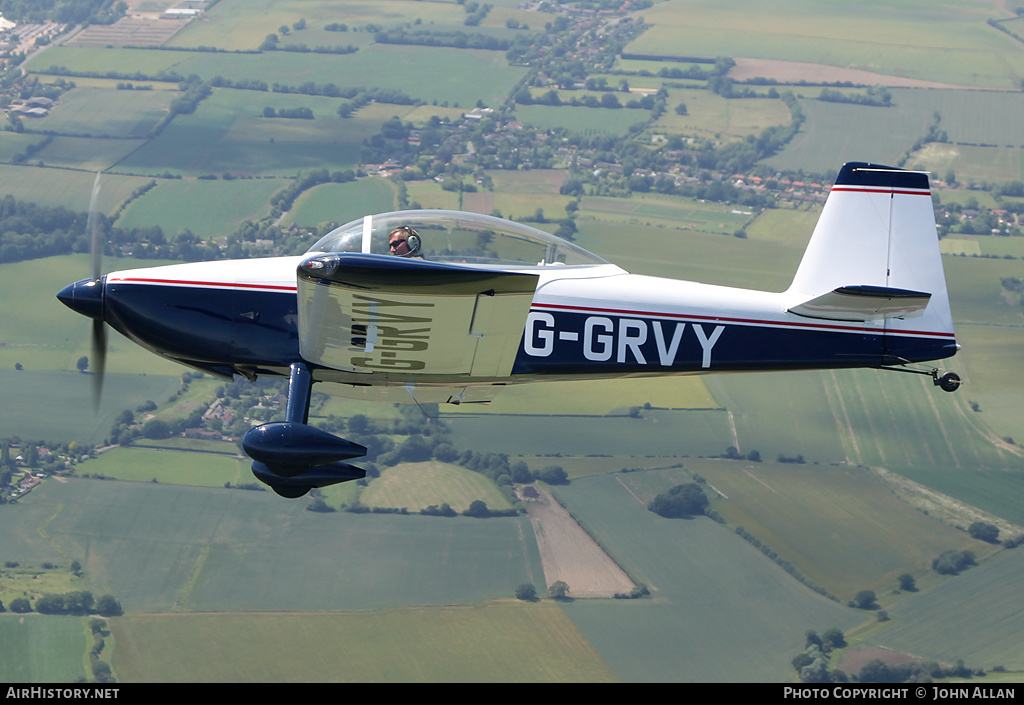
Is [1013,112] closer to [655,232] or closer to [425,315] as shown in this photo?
[655,232]

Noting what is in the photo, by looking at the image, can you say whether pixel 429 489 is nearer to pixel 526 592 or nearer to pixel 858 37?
pixel 526 592

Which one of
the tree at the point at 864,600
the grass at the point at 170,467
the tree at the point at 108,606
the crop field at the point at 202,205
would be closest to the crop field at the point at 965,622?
the tree at the point at 864,600

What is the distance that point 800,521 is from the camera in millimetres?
58469

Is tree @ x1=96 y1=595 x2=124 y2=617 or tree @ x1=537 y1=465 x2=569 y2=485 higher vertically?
tree @ x1=537 y1=465 x2=569 y2=485

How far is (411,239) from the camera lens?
11.8 meters

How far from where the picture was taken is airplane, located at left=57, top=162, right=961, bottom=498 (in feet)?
36.6

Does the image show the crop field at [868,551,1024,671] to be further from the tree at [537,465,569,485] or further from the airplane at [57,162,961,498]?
the airplane at [57,162,961,498]

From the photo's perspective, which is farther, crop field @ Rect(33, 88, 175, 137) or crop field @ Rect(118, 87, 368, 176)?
crop field @ Rect(33, 88, 175, 137)

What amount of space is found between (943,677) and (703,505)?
15.5 meters

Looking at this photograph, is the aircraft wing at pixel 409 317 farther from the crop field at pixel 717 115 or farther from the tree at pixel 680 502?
the crop field at pixel 717 115

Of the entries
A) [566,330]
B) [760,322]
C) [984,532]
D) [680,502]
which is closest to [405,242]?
[566,330]

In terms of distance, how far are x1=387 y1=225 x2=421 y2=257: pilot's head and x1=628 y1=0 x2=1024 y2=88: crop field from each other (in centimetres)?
13551

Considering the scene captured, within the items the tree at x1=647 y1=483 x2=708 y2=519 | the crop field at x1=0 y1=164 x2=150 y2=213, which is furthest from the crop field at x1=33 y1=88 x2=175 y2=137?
the tree at x1=647 y1=483 x2=708 y2=519

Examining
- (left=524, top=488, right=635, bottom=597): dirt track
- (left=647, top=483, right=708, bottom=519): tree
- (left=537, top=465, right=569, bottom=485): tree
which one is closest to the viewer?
(left=524, top=488, right=635, bottom=597): dirt track
